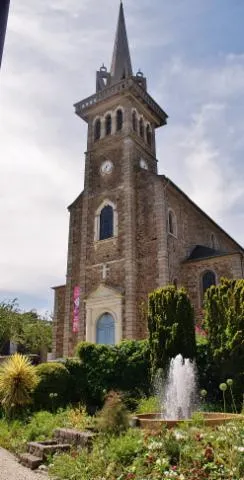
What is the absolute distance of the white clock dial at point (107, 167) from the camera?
23.3 m

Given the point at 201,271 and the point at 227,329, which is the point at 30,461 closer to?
the point at 227,329

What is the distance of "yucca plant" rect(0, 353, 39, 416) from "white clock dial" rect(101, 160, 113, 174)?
14.5 meters

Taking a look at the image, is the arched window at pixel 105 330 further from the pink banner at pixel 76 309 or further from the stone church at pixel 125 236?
the pink banner at pixel 76 309

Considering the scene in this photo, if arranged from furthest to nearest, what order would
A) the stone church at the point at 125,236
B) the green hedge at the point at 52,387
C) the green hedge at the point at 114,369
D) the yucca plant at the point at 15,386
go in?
the stone church at the point at 125,236 < the green hedge at the point at 114,369 < the green hedge at the point at 52,387 < the yucca plant at the point at 15,386

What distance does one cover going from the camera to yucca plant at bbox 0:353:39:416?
419 inches

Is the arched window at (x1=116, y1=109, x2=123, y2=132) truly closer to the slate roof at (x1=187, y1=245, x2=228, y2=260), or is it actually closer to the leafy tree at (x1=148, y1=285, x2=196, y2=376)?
the slate roof at (x1=187, y1=245, x2=228, y2=260)

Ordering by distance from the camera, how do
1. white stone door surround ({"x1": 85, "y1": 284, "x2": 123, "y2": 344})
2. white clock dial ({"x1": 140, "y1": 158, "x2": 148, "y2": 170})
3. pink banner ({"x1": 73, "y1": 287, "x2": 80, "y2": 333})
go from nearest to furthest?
white stone door surround ({"x1": 85, "y1": 284, "x2": 123, "y2": 344}) → pink banner ({"x1": 73, "y1": 287, "x2": 80, "y2": 333}) → white clock dial ({"x1": 140, "y1": 158, "x2": 148, "y2": 170})

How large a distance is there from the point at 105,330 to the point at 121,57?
66.5ft

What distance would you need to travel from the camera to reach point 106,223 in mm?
22234

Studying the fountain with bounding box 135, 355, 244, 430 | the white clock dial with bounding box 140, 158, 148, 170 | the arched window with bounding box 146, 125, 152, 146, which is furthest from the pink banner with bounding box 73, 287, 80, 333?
the arched window with bounding box 146, 125, 152, 146

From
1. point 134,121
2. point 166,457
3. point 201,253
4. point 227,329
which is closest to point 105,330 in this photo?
point 201,253

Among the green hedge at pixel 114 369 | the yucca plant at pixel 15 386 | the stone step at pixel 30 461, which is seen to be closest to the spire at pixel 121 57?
the green hedge at pixel 114 369

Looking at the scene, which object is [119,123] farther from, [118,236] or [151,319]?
[151,319]

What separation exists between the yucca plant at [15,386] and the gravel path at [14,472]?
311 cm
